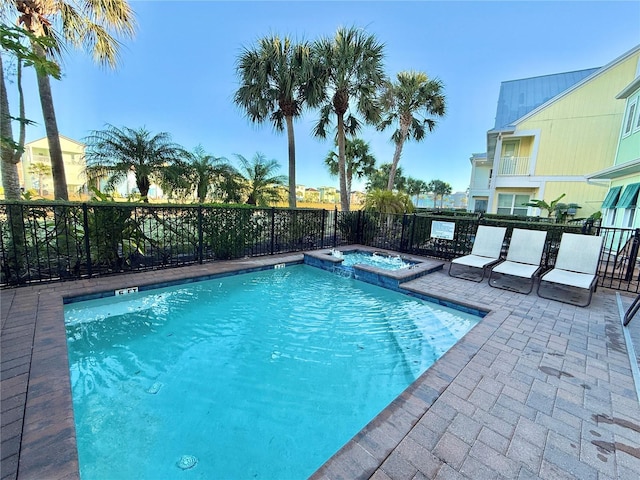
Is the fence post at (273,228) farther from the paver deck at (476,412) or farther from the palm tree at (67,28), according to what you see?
the palm tree at (67,28)

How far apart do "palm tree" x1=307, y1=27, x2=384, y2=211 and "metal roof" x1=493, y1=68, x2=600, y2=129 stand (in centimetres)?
797

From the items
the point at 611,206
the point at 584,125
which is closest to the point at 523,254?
the point at 611,206

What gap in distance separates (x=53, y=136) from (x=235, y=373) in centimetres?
801

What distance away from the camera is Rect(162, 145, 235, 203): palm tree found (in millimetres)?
11750

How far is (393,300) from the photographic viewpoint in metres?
5.00

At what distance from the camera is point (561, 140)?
11.6 m

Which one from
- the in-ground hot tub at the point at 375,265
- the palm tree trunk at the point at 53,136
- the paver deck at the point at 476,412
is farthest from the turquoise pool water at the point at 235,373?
the palm tree trunk at the point at 53,136

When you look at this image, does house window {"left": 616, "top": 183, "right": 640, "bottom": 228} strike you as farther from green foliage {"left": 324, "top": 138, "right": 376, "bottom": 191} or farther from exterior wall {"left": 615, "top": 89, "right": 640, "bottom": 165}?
green foliage {"left": 324, "top": 138, "right": 376, "bottom": 191}

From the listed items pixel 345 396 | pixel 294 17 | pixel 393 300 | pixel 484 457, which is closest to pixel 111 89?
pixel 294 17

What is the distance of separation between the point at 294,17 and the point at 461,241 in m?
9.13

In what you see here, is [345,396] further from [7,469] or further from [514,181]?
[514,181]

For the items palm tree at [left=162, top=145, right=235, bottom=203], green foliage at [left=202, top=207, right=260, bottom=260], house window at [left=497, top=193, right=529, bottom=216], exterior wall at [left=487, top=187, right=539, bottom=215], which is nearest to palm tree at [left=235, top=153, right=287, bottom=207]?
palm tree at [left=162, top=145, right=235, bottom=203]

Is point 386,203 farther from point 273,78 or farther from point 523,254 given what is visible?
point 273,78

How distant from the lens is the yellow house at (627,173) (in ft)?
22.9
